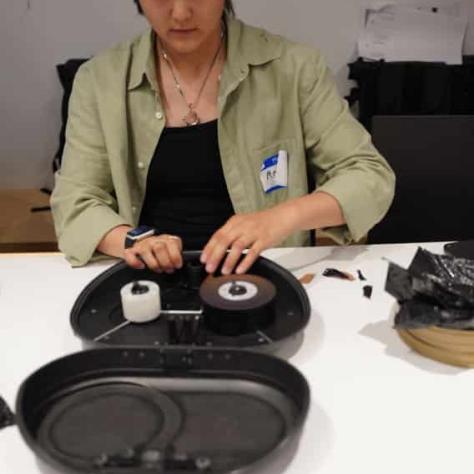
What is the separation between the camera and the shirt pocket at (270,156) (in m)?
1.38

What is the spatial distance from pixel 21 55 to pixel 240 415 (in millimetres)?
2297

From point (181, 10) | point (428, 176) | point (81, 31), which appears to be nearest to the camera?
point (181, 10)

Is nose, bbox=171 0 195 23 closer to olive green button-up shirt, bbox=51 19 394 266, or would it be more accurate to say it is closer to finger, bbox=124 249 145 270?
olive green button-up shirt, bbox=51 19 394 266

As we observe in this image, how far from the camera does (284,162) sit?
1386 mm

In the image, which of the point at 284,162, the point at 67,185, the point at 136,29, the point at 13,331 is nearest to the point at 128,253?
the point at 13,331

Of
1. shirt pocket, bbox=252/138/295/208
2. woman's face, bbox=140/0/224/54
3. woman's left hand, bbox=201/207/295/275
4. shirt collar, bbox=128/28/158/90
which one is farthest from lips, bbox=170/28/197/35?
woman's left hand, bbox=201/207/295/275

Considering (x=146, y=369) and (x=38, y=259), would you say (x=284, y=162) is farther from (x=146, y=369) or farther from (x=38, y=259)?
(x=146, y=369)

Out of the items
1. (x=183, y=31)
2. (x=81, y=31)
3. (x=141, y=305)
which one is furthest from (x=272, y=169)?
(x=81, y=31)

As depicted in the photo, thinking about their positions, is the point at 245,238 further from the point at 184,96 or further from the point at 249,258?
the point at 184,96

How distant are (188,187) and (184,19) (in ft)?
1.16

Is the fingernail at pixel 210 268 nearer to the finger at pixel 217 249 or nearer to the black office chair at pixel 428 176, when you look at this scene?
the finger at pixel 217 249

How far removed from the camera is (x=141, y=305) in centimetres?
89

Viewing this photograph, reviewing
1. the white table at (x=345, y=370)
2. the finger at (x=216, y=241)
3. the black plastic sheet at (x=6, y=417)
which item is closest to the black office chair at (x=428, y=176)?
the white table at (x=345, y=370)

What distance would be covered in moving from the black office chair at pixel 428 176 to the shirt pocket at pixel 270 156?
0.22 metres
